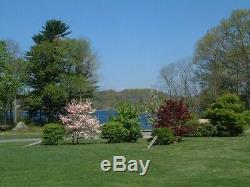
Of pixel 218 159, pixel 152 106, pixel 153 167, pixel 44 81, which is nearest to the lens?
pixel 153 167

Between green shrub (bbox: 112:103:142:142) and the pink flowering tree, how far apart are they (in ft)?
4.00

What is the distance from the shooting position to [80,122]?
25.0m

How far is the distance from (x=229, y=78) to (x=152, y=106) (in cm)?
1899

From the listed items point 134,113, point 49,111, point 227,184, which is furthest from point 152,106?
point 227,184

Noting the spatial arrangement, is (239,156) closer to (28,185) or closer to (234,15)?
(28,185)

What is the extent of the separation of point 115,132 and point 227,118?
23.0 feet

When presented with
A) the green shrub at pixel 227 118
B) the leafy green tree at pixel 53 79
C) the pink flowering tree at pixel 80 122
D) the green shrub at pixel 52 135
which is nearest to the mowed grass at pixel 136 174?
the green shrub at pixel 52 135

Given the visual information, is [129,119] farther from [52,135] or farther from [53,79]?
[53,79]

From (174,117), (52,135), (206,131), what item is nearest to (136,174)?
(174,117)

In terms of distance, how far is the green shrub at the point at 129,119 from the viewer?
2452 centimetres

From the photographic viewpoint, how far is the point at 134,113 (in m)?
25.1

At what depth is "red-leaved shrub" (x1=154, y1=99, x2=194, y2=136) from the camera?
23.5m

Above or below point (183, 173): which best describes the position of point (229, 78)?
above

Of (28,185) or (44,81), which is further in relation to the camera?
(44,81)
